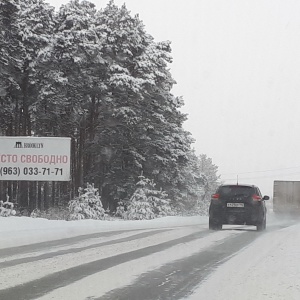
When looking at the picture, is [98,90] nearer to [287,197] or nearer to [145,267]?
[287,197]

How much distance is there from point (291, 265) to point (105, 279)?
3.34 meters

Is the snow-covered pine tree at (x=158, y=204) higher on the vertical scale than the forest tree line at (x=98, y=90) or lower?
lower

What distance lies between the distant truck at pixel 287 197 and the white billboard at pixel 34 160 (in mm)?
23303

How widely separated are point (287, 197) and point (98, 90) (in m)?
18.5

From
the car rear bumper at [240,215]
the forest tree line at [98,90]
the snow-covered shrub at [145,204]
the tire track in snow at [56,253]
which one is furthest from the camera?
the forest tree line at [98,90]

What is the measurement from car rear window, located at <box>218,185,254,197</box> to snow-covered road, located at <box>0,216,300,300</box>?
3479mm

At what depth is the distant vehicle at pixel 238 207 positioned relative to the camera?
659 inches

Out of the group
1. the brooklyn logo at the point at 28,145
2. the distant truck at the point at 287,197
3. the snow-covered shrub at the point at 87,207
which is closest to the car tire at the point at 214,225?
the snow-covered shrub at the point at 87,207

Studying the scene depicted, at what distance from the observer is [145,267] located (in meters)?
8.05

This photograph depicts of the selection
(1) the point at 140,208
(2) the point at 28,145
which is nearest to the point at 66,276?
(2) the point at 28,145

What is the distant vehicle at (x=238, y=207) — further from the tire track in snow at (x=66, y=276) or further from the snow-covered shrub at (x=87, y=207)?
the snow-covered shrub at (x=87, y=207)

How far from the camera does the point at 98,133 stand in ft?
110

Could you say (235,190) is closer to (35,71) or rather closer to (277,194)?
(35,71)

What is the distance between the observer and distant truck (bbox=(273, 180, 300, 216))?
132 feet
